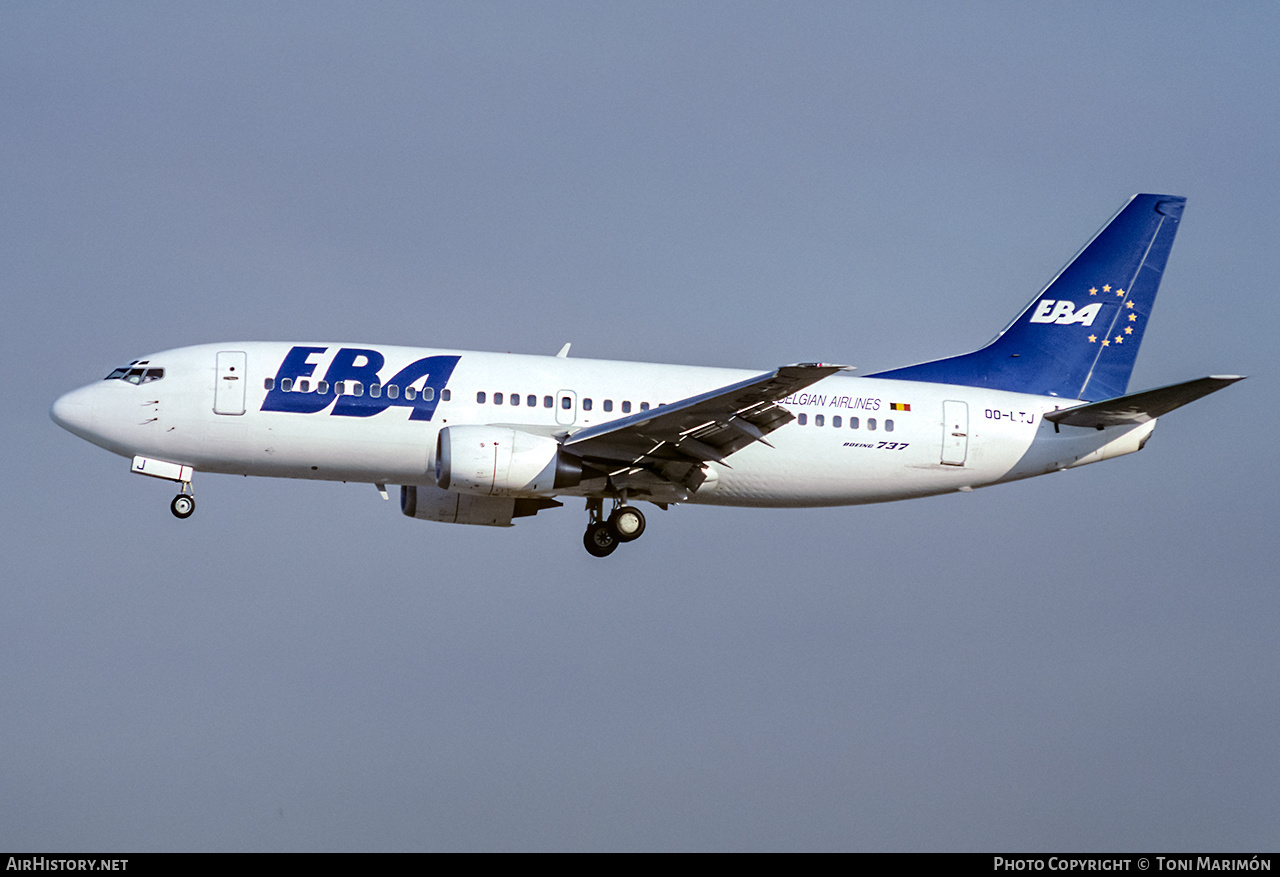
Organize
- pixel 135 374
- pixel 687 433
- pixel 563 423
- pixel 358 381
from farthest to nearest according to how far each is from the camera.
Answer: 1. pixel 563 423
2. pixel 135 374
3. pixel 358 381
4. pixel 687 433

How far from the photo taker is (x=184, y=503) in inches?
1414

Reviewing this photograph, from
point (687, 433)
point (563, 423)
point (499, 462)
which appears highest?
point (563, 423)

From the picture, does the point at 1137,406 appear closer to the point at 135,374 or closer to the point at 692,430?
the point at 692,430

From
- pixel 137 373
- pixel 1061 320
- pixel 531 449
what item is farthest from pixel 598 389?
pixel 1061 320

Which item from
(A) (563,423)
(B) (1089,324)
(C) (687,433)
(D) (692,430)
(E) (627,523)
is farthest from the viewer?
(B) (1089,324)

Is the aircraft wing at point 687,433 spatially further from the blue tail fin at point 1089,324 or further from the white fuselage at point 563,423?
the blue tail fin at point 1089,324

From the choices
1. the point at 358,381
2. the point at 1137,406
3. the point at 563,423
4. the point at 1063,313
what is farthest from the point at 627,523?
the point at 1063,313

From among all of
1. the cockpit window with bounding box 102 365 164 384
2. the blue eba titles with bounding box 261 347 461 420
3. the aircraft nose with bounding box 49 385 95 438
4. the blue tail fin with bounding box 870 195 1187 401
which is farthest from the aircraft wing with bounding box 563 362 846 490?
the aircraft nose with bounding box 49 385 95 438

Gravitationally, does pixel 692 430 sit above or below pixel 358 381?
below

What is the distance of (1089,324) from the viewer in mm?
41812

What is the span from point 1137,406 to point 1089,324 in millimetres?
5361

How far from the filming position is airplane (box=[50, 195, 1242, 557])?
34.8 meters

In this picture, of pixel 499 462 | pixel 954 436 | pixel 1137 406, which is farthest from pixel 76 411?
pixel 1137 406

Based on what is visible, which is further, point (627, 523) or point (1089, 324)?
point (1089, 324)
